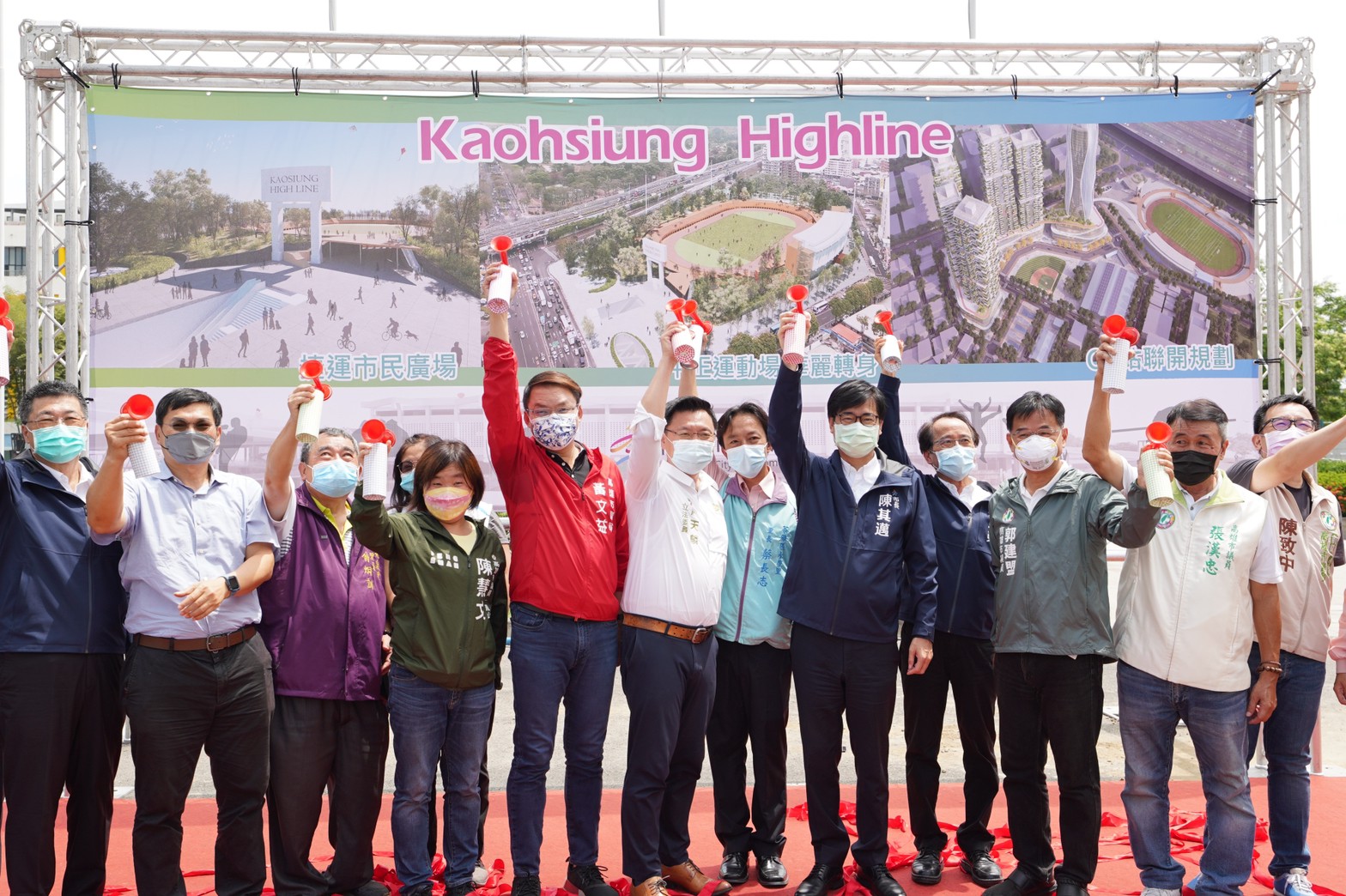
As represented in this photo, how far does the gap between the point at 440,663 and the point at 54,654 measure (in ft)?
3.86

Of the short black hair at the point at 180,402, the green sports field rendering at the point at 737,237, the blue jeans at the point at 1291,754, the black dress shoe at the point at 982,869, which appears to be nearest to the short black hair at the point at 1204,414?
the blue jeans at the point at 1291,754

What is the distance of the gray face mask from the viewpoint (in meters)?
3.36

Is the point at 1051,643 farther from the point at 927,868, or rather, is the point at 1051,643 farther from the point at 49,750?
the point at 49,750

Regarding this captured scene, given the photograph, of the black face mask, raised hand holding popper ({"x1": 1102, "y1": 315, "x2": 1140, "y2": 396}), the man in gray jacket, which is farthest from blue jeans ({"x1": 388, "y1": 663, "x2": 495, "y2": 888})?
the black face mask

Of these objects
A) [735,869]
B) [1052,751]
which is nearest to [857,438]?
[1052,751]

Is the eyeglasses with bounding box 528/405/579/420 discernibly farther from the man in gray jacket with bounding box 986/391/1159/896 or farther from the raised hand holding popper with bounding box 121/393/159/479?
the man in gray jacket with bounding box 986/391/1159/896

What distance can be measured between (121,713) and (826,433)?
4.06 metres

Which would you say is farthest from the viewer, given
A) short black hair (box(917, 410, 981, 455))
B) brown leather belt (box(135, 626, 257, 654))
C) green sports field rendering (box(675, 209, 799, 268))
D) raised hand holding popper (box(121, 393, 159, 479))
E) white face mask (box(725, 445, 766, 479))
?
green sports field rendering (box(675, 209, 799, 268))

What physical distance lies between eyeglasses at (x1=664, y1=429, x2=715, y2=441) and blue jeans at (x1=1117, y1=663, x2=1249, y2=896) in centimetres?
159

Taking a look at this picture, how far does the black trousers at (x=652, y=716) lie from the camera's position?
3.56m

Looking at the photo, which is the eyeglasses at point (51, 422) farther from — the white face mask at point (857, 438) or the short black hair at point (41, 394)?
the white face mask at point (857, 438)

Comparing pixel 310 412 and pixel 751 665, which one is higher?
pixel 310 412

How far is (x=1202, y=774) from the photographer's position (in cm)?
358

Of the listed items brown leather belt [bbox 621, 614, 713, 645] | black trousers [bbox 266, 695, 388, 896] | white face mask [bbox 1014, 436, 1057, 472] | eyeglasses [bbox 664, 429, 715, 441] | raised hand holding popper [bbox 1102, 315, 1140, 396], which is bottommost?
black trousers [bbox 266, 695, 388, 896]
